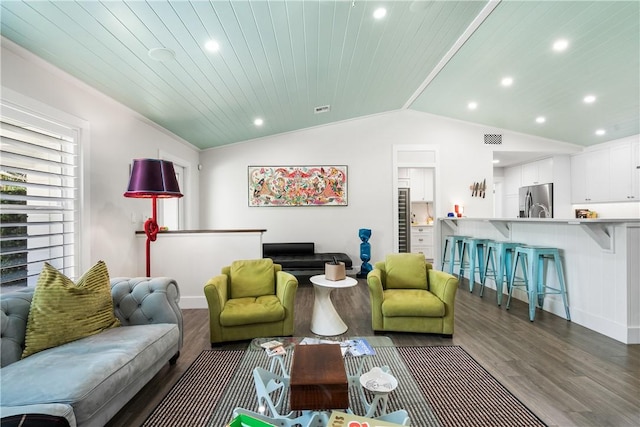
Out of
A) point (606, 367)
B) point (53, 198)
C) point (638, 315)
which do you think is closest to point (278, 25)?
point (53, 198)

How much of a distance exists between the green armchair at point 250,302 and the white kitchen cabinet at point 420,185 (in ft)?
18.0

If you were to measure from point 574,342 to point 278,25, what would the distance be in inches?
155

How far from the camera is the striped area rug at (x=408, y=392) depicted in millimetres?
1745

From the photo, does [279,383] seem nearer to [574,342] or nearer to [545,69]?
[574,342]

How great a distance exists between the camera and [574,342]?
2.72 meters

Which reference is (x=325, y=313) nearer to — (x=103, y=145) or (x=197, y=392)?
(x=197, y=392)

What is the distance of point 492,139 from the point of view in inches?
241

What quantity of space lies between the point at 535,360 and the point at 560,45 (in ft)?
11.1

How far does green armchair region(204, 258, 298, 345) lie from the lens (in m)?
2.67

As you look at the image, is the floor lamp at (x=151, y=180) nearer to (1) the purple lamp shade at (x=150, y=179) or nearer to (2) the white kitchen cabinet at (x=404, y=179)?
(1) the purple lamp shade at (x=150, y=179)

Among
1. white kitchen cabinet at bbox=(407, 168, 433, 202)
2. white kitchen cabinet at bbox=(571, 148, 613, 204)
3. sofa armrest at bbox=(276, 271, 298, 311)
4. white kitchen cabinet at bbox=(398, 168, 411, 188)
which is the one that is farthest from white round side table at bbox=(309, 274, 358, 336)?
white kitchen cabinet at bbox=(571, 148, 613, 204)

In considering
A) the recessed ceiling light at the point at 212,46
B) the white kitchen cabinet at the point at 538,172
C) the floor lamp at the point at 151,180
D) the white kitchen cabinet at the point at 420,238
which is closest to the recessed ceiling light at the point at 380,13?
the recessed ceiling light at the point at 212,46

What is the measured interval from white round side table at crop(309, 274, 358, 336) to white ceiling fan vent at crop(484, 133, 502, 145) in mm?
4938

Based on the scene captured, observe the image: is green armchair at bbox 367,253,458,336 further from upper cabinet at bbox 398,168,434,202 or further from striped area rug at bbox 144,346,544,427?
upper cabinet at bbox 398,168,434,202
